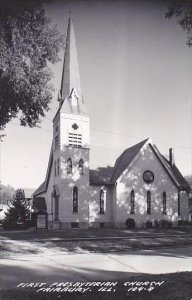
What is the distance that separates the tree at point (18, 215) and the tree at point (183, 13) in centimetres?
3101

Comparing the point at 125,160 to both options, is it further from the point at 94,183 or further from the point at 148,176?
the point at 94,183

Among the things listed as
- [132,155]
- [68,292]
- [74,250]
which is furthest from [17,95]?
[132,155]

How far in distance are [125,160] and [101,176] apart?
11.2ft

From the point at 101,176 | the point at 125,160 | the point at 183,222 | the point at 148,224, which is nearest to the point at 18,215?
the point at 101,176

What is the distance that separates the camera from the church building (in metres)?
37.2

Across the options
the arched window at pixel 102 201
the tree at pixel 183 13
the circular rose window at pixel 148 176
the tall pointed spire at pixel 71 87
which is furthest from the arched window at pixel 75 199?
the tree at pixel 183 13

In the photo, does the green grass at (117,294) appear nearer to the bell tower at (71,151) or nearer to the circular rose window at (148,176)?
the bell tower at (71,151)

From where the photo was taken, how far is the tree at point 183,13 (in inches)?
419

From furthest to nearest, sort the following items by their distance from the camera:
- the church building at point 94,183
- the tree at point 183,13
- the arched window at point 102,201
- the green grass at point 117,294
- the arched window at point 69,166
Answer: the arched window at point 102,201 < the arched window at point 69,166 < the church building at point 94,183 < the tree at point 183,13 < the green grass at point 117,294

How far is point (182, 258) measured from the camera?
560 inches

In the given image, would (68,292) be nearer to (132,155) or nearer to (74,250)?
(74,250)

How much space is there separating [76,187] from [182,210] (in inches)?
503

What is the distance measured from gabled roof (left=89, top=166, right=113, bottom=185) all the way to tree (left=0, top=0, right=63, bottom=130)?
63.8 ft

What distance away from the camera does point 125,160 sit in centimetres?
4078
